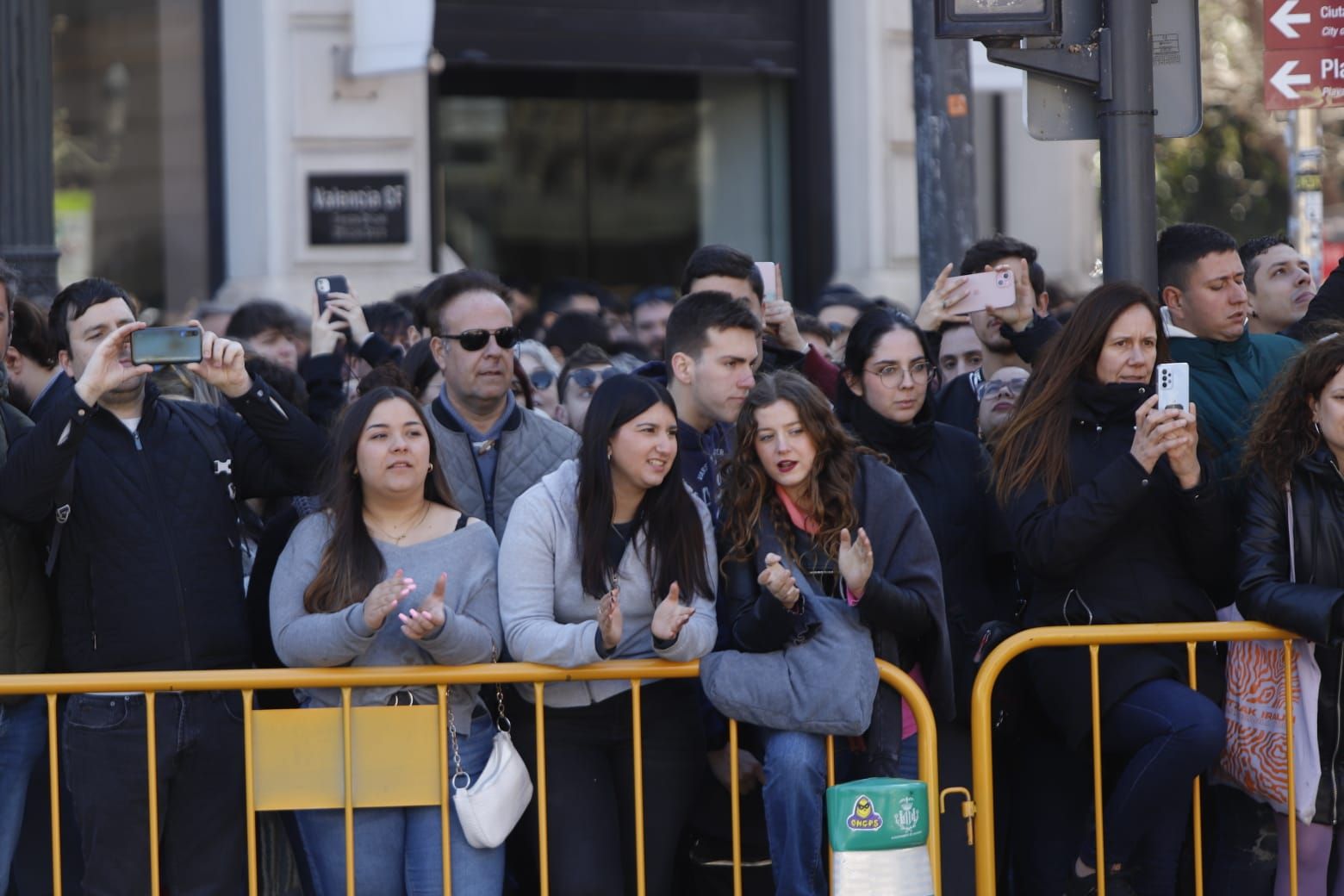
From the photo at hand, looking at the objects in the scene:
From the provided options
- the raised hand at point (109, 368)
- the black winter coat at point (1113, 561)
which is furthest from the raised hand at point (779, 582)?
the raised hand at point (109, 368)

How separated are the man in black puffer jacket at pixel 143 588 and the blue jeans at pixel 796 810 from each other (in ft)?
5.11

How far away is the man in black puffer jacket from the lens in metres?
5.55

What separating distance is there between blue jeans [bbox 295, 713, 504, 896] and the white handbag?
0.16ft

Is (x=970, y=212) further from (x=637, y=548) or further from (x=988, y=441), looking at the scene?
(x=637, y=548)

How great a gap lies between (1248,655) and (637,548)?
182 cm

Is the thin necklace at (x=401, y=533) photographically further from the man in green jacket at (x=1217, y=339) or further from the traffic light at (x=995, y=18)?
the man in green jacket at (x=1217, y=339)

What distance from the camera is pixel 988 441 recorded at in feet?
21.0

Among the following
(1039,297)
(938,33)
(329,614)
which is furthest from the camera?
(1039,297)

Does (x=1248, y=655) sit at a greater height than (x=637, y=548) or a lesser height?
lesser

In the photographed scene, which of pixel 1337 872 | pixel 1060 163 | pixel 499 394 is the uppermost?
pixel 1060 163

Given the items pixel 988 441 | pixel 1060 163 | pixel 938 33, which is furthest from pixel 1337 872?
pixel 1060 163

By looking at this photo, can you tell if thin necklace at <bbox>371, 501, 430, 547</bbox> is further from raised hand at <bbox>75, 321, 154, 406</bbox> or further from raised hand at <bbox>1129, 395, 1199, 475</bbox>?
raised hand at <bbox>1129, 395, 1199, 475</bbox>

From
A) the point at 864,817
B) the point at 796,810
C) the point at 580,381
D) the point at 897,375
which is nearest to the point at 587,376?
the point at 580,381

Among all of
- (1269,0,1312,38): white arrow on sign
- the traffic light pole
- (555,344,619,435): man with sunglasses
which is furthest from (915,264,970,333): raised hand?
(1269,0,1312,38): white arrow on sign
